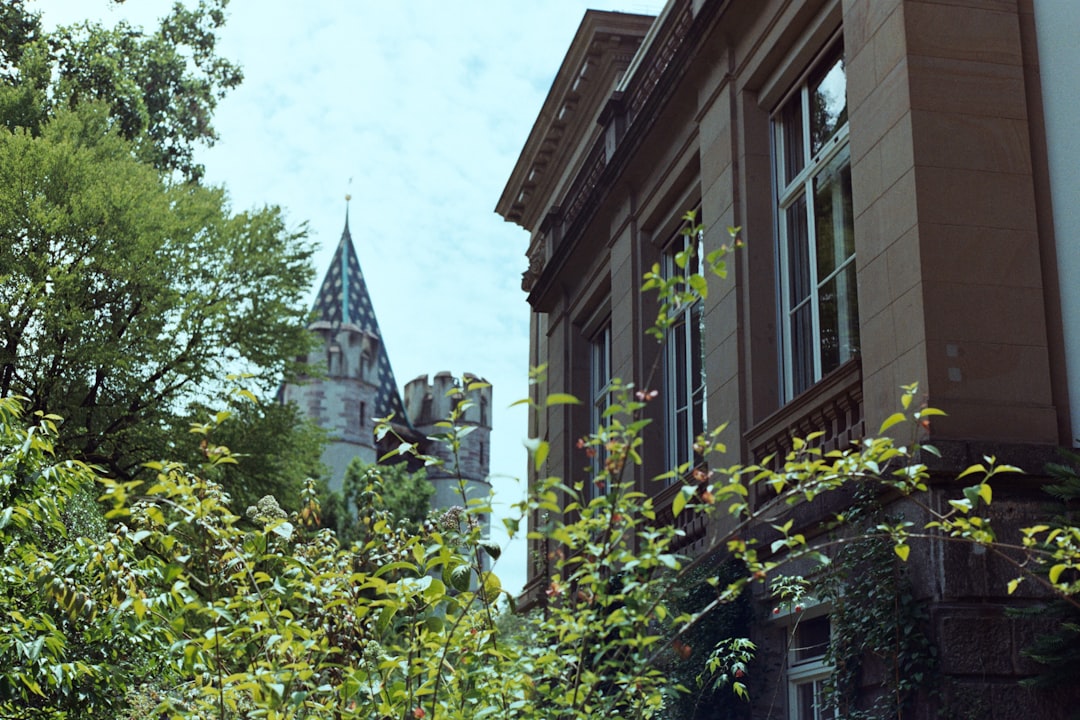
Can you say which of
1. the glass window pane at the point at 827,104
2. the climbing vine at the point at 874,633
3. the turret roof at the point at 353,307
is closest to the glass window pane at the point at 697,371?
the glass window pane at the point at 827,104

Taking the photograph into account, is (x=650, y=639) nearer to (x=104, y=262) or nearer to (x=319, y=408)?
(x=104, y=262)

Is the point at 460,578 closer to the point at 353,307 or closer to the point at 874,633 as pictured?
the point at 874,633

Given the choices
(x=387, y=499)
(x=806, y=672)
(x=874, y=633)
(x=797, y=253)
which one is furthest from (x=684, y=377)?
(x=387, y=499)

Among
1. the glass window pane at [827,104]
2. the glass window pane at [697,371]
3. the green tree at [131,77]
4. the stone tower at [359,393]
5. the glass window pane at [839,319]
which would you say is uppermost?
the stone tower at [359,393]

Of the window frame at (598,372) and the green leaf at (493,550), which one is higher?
the window frame at (598,372)

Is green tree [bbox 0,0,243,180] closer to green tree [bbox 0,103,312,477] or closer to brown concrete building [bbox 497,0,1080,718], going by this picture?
green tree [bbox 0,103,312,477]

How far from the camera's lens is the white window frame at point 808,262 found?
11398 mm

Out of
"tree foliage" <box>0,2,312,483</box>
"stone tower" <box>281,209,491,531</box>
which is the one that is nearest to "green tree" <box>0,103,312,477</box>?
"tree foliage" <box>0,2,312,483</box>

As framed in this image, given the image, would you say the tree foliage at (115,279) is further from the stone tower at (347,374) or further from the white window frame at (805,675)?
the stone tower at (347,374)

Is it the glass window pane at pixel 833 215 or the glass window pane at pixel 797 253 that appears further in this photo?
the glass window pane at pixel 797 253

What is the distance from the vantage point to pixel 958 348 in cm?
884

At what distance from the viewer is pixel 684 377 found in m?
16.5

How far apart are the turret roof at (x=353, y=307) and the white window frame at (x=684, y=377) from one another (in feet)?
244

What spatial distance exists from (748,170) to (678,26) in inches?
154
